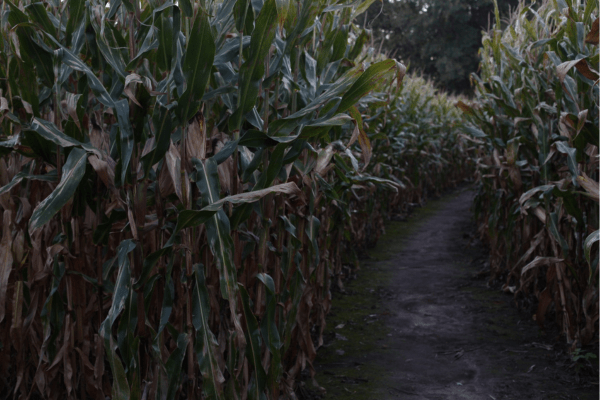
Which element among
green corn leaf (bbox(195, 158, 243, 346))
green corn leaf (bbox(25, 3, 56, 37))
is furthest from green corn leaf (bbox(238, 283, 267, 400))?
green corn leaf (bbox(25, 3, 56, 37))

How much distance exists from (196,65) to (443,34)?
101 feet

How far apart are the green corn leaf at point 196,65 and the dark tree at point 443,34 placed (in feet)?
91.2

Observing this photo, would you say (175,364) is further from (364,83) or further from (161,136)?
(364,83)

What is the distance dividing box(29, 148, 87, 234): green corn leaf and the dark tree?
28.0 meters

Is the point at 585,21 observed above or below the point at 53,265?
above

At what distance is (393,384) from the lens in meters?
3.17

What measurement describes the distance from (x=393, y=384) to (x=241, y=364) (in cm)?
141

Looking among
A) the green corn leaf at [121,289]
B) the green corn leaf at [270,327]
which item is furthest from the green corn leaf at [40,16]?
the green corn leaf at [270,327]

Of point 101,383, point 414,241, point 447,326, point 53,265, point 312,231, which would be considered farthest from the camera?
point 414,241

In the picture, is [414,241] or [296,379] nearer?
[296,379]

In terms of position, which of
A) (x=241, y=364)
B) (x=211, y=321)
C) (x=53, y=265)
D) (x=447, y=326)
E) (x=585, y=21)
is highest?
(x=585, y=21)

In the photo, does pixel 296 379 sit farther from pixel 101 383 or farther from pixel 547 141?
pixel 547 141

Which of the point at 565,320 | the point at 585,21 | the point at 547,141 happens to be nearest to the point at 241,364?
the point at 565,320

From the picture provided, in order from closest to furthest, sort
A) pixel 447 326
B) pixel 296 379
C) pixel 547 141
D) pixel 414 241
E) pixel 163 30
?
pixel 163 30 → pixel 296 379 → pixel 547 141 → pixel 447 326 → pixel 414 241
